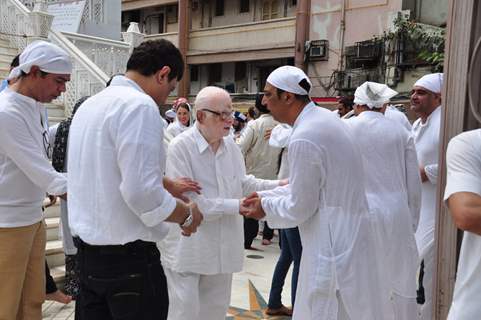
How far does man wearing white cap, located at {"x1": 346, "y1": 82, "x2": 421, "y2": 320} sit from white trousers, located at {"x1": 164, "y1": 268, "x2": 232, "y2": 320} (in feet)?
3.91

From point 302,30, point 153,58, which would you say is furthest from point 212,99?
point 302,30

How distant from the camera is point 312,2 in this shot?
21219 millimetres

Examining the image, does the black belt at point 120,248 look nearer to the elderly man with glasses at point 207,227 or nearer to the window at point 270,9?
the elderly man with glasses at point 207,227

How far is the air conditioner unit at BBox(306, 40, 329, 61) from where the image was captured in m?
20.6

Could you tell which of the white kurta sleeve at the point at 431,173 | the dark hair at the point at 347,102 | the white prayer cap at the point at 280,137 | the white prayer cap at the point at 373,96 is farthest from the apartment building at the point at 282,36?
the white kurta sleeve at the point at 431,173

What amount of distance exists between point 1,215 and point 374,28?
61.2ft

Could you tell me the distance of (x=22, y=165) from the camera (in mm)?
2715

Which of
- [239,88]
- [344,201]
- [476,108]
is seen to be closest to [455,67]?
[476,108]

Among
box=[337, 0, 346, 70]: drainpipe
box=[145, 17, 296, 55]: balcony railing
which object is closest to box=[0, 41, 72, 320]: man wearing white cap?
box=[337, 0, 346, 70]: drainpipe

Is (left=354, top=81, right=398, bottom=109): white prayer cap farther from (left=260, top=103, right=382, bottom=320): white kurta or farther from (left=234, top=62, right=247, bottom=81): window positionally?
(left=234, top=62, right=247, bottom=81): window

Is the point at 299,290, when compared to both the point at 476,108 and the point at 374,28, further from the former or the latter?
the point at 374,28

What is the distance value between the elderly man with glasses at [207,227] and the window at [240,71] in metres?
22.8

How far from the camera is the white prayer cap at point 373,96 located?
3889 mm

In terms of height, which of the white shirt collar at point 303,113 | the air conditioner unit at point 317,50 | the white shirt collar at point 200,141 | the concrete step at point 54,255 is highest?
the air conditioner unit at point 317,50
